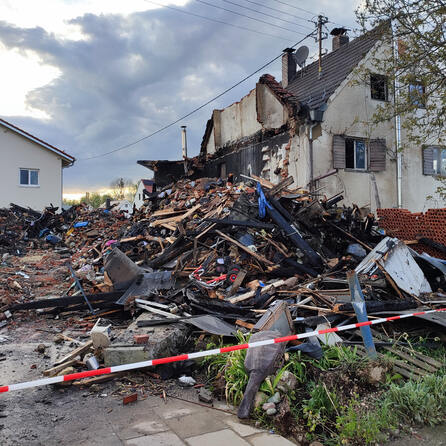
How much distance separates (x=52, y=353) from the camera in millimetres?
5367

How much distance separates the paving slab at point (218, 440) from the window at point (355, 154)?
48.1ft

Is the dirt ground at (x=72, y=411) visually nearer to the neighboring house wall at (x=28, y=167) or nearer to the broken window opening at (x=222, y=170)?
the broken window opening at (x=222, y=170)

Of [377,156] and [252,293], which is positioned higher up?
[377,156]

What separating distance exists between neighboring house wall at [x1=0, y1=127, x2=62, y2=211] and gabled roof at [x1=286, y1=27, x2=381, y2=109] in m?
16.6

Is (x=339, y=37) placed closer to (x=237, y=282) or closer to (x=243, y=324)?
(x=237, y=282)

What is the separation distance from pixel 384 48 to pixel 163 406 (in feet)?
59.2

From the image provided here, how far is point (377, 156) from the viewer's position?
16.3 metres

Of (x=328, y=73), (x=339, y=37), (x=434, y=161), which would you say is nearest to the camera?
(x=328, y=73)

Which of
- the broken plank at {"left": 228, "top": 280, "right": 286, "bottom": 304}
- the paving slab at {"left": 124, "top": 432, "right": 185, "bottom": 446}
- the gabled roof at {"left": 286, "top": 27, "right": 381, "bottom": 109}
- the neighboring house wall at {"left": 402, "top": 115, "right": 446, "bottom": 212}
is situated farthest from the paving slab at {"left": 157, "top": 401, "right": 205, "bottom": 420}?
the neighboring house wall at {"left": 402, "top": 115, "right": 446, "bottom": 212}

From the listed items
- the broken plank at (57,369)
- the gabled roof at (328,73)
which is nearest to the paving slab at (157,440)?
the broken plank at (57,369)

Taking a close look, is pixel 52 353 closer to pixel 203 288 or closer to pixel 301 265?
pixel 203 288

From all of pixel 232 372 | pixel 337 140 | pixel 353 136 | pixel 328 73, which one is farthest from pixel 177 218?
pixel 328 73

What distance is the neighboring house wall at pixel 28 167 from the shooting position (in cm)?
2353

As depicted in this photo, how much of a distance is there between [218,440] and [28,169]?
25447mm
